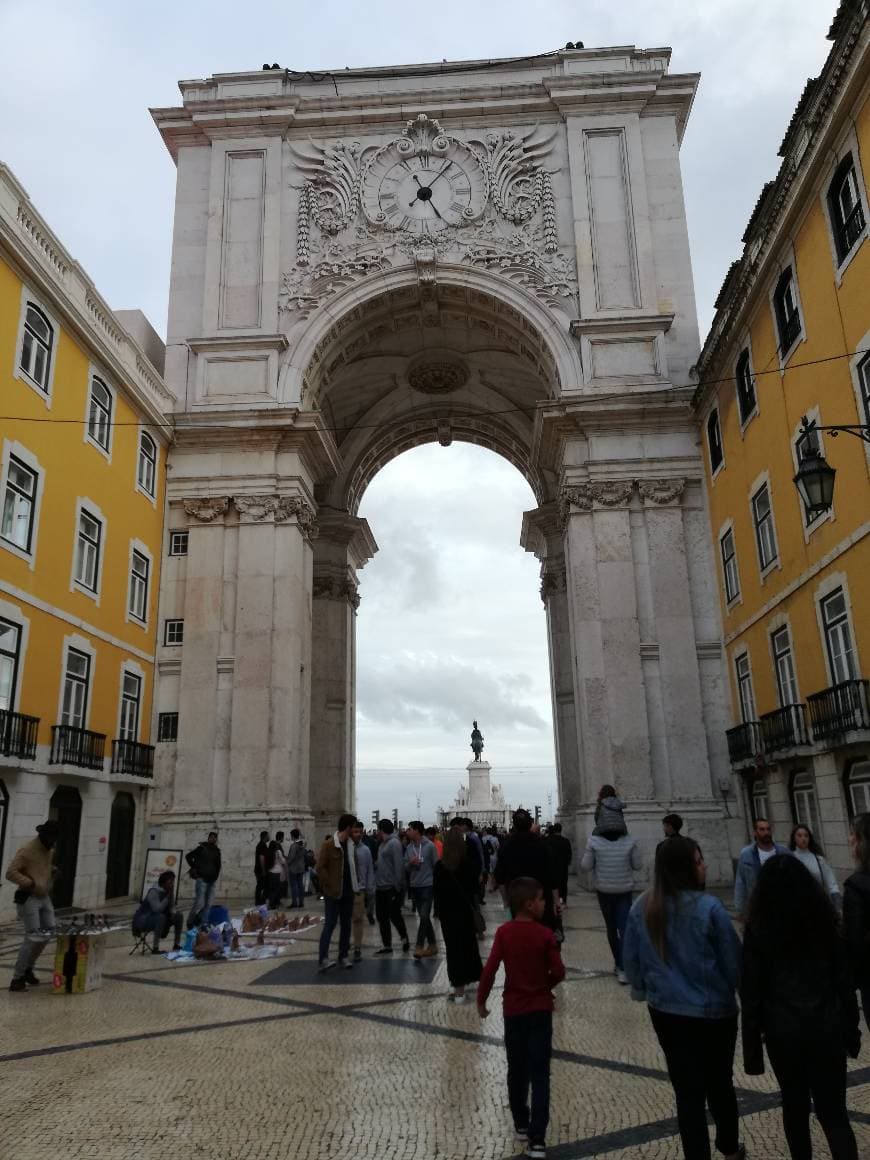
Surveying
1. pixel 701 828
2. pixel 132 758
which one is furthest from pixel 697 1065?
pixel 132 758

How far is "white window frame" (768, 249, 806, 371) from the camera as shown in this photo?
16.0 m

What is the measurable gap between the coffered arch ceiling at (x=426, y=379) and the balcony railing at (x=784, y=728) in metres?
11.5

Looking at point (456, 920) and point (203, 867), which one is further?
point (203, 867)

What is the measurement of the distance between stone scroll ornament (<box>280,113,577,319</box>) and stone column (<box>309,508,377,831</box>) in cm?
968

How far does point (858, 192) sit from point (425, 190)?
15778 millimetres

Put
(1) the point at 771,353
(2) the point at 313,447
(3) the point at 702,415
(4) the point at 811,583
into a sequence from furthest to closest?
1. (2) the point at 313,447
2. (3) the point at 702,415
3. (1) the point at 771,353
4. (4) the point at 811,583

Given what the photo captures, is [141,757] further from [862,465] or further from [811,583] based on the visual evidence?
[862,465]

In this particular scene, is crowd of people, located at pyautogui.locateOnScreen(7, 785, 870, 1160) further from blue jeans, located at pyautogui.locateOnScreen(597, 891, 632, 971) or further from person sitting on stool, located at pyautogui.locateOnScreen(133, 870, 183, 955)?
person sitting on stool, located at pyautogui.locateOnScreen(133, 870, 183, 955)

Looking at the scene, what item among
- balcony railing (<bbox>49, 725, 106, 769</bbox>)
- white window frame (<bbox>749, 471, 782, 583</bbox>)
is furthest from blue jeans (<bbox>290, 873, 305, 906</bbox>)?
white window frame (<bbox>749, 471, 782, 583</bbox>)

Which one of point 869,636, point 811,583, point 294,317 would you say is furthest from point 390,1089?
point 294,317

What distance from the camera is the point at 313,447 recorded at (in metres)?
25.3

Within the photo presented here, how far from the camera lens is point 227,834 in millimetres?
21312

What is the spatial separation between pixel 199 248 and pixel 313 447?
7.33 m

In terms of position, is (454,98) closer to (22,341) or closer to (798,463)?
(22,341)
